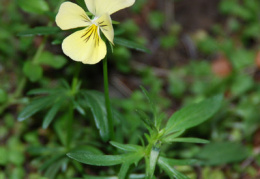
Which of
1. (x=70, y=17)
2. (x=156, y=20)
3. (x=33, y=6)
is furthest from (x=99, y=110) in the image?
(x=156, y=20)

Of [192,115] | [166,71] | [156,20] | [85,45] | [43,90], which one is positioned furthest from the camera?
[156,20]

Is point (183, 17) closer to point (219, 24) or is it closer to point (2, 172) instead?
point (219, 24)

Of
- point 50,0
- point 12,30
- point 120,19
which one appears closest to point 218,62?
point 120,19

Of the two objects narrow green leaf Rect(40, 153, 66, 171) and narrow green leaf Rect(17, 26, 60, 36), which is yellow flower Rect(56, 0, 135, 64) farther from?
narrow green leaf Rect(40, 153, 66, 171)

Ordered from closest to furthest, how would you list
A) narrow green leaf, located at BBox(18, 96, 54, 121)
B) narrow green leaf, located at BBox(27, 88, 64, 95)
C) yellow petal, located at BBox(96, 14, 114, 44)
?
yellow petal, located at BBox(96, 14, 114, 44) < narrow green leaf, located at BBox(18, 96, 54, 121) < narrow green leaf, located at BBox(27, 88, 64, 95)

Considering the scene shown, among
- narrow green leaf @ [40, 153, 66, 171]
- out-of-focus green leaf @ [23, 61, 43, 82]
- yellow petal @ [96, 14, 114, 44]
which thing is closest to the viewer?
yellow petal @ [96, 14, 114, 44]

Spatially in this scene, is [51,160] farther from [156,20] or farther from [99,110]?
[156,20]

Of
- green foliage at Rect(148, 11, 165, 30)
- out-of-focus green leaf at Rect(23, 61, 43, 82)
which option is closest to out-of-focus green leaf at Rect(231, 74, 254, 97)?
green foliage at Rect(148, 11, 165, 30)
